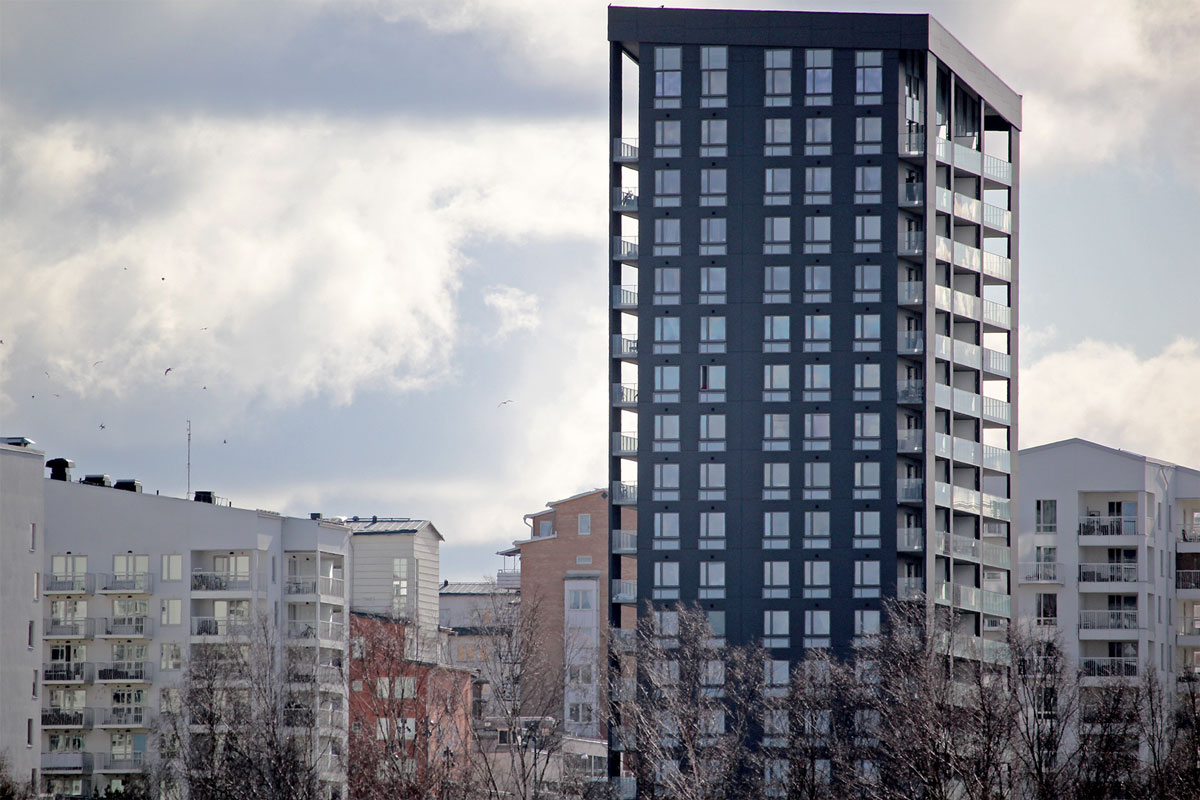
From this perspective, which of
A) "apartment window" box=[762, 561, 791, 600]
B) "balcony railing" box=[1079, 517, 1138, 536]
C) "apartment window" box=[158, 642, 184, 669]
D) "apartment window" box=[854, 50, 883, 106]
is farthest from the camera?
"balcony railing" box=[1079, 517, 1138, 536]

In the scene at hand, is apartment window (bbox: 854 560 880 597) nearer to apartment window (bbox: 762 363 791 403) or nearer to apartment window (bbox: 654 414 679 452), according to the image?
apartment window (bbox: 762 363 791 403)

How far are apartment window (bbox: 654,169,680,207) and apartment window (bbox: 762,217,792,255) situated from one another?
6258mm

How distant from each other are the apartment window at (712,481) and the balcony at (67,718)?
41.9m

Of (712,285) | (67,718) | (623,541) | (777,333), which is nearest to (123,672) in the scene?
(67,718)

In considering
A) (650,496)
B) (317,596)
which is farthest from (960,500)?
(317,596)

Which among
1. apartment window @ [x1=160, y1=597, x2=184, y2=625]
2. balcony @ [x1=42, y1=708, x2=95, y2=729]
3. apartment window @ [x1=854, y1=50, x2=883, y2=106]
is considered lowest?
balcony @ [x1=42, y1=708, x2=95, y2=729]

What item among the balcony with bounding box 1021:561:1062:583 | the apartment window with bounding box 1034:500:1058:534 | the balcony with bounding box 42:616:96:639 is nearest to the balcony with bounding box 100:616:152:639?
the balcony with bounding box 42:616:96:639

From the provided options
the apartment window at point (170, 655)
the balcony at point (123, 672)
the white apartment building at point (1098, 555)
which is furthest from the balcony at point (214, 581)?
the white apartment building at point (1098, 555)

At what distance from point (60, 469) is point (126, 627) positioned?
1239cm

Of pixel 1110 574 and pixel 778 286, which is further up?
pixel 778 286

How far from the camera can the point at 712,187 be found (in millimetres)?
127625

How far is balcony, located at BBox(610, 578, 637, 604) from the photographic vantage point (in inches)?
4983

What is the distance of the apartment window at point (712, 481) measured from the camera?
126 meters

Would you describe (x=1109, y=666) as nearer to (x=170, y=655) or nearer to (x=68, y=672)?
(x=170, y=655)
